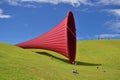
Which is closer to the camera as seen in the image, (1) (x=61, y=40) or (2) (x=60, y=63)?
(1) (x=61, y=40)

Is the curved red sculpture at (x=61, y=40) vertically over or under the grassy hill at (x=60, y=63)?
over

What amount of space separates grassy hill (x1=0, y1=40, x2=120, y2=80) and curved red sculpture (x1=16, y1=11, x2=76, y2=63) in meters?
1.63

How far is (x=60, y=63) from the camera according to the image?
48438mm

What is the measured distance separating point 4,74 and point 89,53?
49395 mm

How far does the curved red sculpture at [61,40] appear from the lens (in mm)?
45406

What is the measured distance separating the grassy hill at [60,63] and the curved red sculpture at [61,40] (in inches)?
64.3

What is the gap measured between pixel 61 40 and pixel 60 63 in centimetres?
436

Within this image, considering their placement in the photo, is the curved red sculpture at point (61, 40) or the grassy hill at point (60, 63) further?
the curved red sculpture at point (61, 40)

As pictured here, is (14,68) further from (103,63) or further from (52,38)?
(103,63)

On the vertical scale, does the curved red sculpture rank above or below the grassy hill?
above

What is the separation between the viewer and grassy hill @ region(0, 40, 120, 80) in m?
29.0

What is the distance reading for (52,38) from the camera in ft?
161

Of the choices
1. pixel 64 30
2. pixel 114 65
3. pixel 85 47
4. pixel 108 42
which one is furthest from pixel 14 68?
pixel 108 42

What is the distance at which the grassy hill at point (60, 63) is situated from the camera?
2903 centimetres
